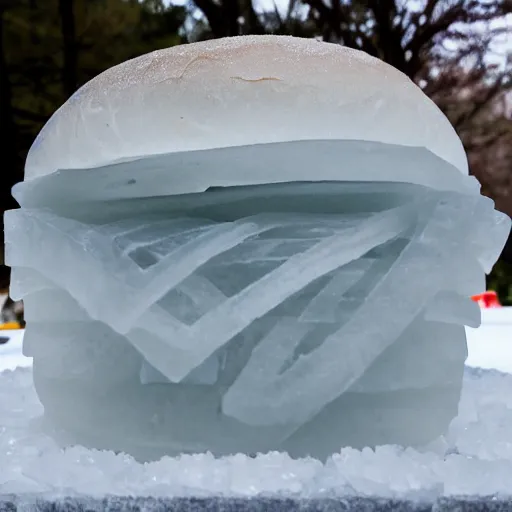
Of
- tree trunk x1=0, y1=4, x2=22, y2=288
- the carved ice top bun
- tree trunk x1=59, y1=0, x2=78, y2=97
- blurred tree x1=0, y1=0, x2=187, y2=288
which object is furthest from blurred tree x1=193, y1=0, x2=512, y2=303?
the carved ice top bun

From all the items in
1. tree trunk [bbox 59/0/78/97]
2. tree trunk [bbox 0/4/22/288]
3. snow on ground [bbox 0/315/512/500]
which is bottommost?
tree trunk [bbox 0/4/22/288]

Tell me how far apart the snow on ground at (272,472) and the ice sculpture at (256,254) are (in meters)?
0.07

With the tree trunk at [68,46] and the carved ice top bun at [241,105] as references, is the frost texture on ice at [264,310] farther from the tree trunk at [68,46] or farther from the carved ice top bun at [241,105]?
the tree trunk at [68,46]

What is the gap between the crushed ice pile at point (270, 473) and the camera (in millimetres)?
404

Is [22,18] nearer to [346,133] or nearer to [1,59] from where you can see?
[1,59]

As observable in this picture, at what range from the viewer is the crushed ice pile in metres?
0.40

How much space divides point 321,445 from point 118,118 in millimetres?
356

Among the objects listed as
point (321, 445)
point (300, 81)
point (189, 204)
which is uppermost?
point (300, 81)

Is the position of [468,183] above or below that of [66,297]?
above

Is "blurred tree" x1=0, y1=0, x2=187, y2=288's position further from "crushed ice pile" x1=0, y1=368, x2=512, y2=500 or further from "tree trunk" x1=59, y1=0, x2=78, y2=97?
"crushed ice pile" x1=0, y1=368, x2=512, y2=500

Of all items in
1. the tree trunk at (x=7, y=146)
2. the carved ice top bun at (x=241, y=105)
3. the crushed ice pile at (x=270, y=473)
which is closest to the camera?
the crushed ice pile at (x=270, y=473)

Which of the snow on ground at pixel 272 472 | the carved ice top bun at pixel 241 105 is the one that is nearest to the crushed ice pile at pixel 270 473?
the snow on ground at pixel 272 472

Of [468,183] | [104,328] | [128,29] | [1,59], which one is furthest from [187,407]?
[1,59]

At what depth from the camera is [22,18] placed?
2.81 m
